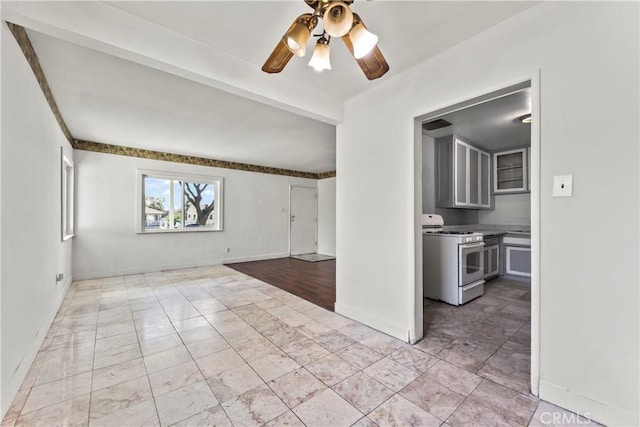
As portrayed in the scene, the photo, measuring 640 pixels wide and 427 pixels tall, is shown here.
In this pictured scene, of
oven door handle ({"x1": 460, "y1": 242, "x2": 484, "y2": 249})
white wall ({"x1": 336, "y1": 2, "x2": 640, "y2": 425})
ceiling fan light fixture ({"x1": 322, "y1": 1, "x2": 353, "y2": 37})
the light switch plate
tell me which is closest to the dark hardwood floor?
oven door handle ({"x1": 460, "y1": 242, "x2": 484, "y2": 249})

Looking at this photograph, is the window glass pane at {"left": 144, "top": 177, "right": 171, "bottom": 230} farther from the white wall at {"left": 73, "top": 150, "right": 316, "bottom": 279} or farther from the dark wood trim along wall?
the dark wood trim along wall

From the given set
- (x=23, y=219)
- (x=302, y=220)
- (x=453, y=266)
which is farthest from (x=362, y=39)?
(x=302, y=220)

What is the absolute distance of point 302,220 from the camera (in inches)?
295

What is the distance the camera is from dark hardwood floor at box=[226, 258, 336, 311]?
3.74 metres

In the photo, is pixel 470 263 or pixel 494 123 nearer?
pixel 470 263

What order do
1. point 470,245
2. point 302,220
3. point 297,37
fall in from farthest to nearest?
1. point 302,220
2. point 470,245
3. point 297,37

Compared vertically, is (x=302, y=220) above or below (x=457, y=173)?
below

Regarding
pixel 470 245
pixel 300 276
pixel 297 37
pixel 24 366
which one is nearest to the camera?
pixel 297 37

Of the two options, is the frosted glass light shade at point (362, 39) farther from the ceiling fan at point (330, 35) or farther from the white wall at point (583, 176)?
the white wall at point (583, 176)

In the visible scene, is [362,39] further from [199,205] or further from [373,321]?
[199,205]

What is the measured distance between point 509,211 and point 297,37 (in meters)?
5.37

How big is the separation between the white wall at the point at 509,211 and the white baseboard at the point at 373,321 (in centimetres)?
397

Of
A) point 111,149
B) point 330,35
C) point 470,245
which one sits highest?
point 111,149

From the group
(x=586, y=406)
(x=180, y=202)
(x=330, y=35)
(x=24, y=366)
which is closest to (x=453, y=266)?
(x=586, y=406)
